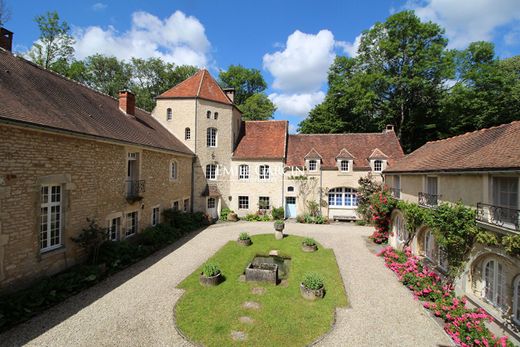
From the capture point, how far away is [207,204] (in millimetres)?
22766

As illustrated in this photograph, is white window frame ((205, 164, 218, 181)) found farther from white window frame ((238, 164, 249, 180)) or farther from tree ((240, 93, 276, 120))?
tree ((240, 93, 276, 120))

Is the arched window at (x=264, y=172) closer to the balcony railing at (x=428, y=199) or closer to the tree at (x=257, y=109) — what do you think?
the balcony railing at (x=428, y=199)

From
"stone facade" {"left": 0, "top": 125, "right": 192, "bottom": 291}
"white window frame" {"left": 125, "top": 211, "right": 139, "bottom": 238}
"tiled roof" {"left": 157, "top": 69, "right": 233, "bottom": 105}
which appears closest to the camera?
"stone facade" {"left": 0, "top": 125, "right": 192, "bottom": 291}

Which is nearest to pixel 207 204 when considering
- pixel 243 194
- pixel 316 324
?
pixel 243 194

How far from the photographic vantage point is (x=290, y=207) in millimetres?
23297

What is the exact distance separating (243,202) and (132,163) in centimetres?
1110

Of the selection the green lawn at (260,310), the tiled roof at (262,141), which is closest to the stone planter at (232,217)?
the tiled roof at (262,141)

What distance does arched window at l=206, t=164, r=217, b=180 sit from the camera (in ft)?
75.8

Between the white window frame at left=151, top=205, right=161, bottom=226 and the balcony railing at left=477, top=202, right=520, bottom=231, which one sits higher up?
the balcony railing at left=477, top=202, right=520, bottom=231

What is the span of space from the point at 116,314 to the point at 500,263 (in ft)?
36.5

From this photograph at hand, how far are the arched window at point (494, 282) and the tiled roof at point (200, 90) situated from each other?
20.1m

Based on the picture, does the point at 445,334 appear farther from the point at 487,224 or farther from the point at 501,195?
the point at 501,195

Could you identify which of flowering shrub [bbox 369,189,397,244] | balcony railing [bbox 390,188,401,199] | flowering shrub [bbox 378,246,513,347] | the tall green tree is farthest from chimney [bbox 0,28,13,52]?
the tall green tree

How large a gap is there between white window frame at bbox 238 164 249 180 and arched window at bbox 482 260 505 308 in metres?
17.6
